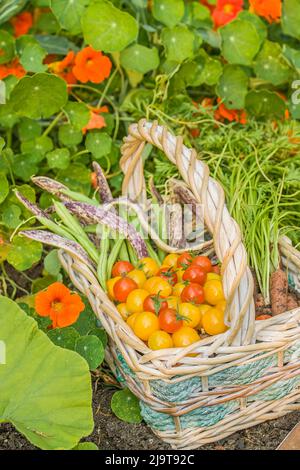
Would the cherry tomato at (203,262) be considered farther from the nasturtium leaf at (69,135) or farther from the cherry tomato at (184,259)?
the nasturtium leaf at (69,135)

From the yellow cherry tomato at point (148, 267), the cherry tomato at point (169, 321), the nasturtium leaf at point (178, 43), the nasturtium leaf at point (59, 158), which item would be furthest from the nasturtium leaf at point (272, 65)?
the cherry tomato at point (169, 321)

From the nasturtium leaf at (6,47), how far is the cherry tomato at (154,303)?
1098 mm

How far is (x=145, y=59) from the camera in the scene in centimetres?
257

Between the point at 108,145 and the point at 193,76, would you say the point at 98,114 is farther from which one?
the point at 193,76

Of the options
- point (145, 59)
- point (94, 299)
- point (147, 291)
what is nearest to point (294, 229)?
point (147, 291)

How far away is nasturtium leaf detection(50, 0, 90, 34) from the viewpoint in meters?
2.49

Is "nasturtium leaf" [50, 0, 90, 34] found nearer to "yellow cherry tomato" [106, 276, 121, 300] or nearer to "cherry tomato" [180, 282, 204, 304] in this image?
"yellow cherry tomato" [106, 276, 121, 300]

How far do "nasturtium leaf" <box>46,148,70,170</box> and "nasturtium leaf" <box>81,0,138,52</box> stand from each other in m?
0.35

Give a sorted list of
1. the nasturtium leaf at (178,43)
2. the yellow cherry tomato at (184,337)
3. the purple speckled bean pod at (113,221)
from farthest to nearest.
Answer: the nasturtium leaf at (178,43) < the purple speckled bean pod at (113,221) < the yellow cherry tomato at (184,337)

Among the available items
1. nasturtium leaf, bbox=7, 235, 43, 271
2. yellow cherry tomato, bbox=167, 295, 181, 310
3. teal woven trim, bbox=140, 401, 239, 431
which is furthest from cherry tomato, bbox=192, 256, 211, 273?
nasturtium leaf, bbox=7, 235, 43, 271

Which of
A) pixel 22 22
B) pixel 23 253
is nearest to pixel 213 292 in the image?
pixel 23 253

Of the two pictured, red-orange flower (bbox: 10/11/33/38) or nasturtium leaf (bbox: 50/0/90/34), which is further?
red-orange flower (bbox: 10/11/33/38)

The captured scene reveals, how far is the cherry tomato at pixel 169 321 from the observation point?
5.86 ft
